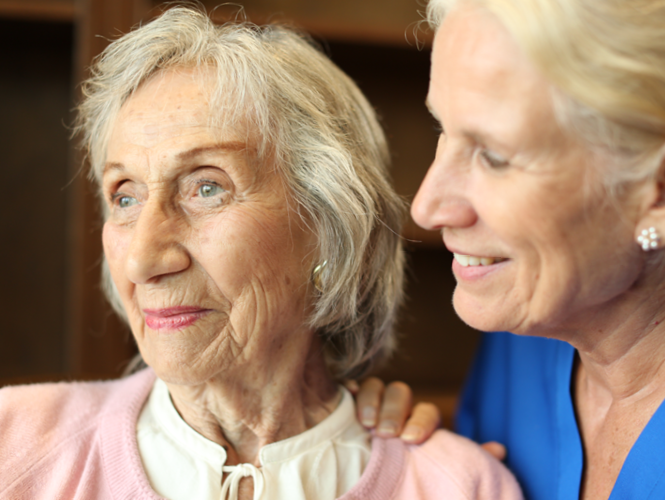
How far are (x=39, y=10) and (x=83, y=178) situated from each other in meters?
0.62

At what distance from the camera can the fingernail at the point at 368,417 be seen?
4.66 ft

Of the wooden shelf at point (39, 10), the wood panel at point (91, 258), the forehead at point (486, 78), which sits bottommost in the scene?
the wood panel at point (91, 258)

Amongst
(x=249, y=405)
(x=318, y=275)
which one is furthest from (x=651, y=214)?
(x=249, y=405)

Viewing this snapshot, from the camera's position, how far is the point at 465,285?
1.16 m

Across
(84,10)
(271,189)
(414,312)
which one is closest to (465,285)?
(271,189)

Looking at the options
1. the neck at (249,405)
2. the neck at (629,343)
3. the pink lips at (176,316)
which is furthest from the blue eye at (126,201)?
the neck at (629,343)

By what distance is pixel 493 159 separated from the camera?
104 cm

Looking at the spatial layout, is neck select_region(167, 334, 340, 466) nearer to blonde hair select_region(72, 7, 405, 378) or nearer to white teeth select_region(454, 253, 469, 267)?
blonde hair select_region(72, 7, 405, 378)

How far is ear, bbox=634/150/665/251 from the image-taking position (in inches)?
38.8

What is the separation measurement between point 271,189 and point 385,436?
2.03 ft

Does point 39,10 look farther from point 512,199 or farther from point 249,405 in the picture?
point 512,199

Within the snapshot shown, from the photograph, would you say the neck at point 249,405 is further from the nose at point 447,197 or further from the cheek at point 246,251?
the nose at point 447,197

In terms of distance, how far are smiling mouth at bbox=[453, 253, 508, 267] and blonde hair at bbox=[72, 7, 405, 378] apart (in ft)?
0.76

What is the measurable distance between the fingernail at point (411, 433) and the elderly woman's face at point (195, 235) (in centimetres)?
39
